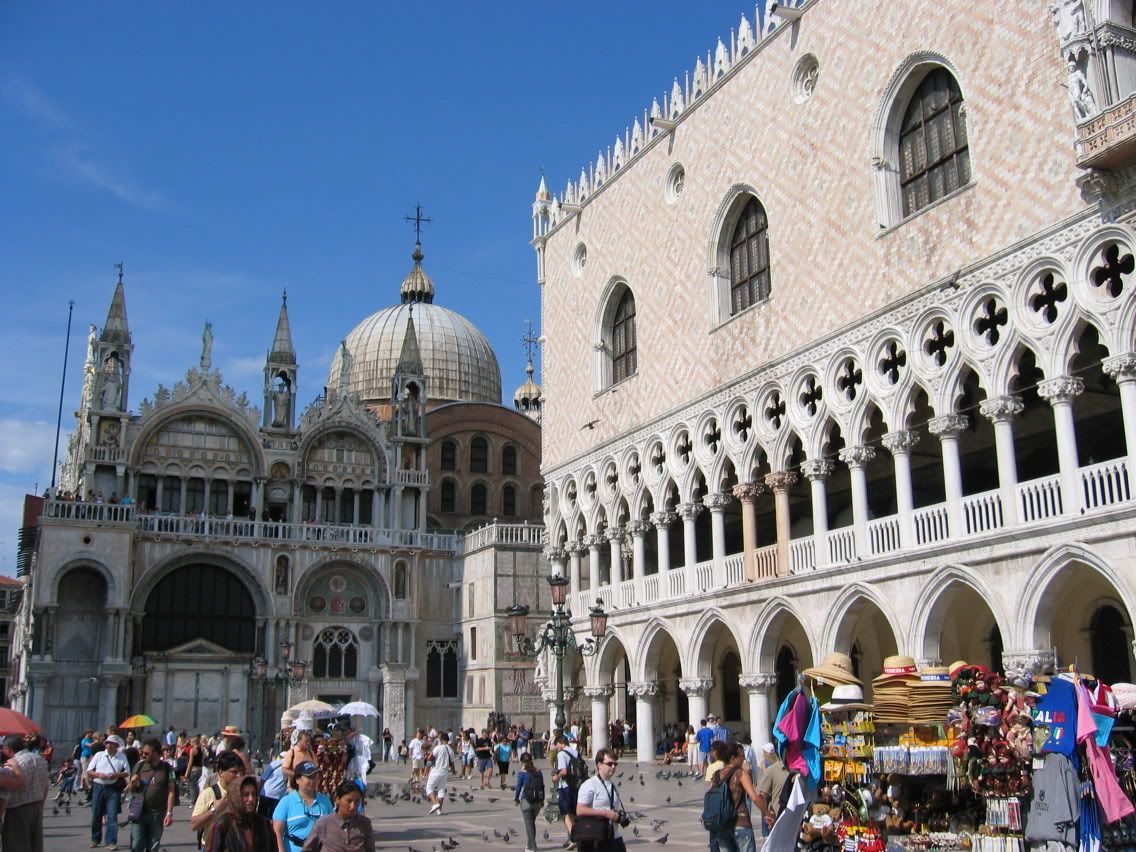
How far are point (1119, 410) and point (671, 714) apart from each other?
45.3 feet

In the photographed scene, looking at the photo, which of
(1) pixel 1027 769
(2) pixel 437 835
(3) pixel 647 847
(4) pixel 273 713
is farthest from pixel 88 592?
(1) pixel 1027 769

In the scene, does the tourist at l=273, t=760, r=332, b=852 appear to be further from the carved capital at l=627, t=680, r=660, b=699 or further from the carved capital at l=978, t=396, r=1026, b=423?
the carved capital at l=627, t=680, r=660, b=699

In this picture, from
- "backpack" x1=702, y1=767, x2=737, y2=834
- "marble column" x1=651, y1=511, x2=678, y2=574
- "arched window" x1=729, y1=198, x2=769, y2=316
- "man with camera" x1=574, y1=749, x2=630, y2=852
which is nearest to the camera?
"man with camera" x1=574, y1=749, x2=630, y2=852

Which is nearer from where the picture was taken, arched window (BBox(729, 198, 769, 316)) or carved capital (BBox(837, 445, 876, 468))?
carved capital (BBox(837, 445, 876, 468))

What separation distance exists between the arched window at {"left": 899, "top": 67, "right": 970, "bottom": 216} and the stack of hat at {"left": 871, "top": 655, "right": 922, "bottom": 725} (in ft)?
36.3

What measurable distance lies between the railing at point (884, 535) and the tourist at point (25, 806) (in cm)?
1343

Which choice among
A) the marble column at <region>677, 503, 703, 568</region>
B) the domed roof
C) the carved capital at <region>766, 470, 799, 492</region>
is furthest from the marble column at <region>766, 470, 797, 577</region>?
the domed roof

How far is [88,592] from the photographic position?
32281 mm

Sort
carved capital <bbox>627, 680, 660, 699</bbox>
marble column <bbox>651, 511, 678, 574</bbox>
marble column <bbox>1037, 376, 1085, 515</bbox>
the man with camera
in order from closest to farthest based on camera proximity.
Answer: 1. the man with camera
2. marble column <bbox>1037, 376, 1085, 515</bbox>
3. marble column <bbox>651, 511, 678, 574</bbox>
4. carved capital <bbox>627, 680, 660, 699</bbox>

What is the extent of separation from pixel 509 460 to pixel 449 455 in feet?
7.59

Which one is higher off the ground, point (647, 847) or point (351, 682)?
point (351, 682)

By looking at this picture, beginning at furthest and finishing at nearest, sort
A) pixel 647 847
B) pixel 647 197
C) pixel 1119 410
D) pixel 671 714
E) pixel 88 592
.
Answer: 1. pixel 88 592
2. pixel 671 714
3. pixel 647 197
4. pixel 1119 410
5. pixel 647 847

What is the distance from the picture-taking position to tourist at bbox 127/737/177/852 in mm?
10977

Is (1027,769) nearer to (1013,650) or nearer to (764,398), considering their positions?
(1013,650)
